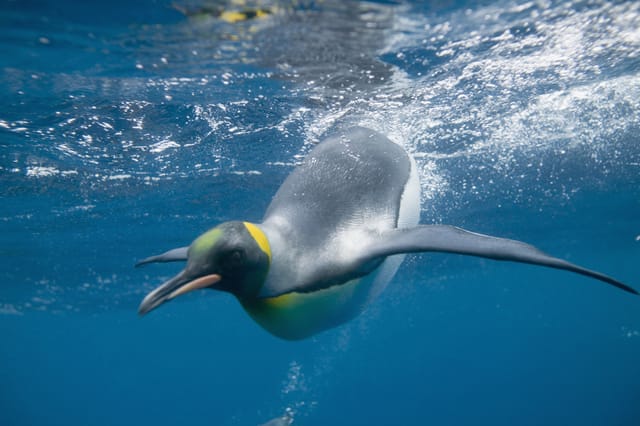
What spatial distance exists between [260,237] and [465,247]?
3.98 ft

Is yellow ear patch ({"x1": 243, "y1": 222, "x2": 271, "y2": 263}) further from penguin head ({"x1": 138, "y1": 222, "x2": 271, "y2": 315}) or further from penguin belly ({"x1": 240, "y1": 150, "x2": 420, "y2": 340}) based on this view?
penguin belly ({"x1": 240, "y1": 150, "x2": 420, "y2": 340})

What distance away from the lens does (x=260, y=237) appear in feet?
9.16

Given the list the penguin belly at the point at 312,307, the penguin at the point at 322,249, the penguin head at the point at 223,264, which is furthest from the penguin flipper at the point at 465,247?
the penguin head at the point at 223,264

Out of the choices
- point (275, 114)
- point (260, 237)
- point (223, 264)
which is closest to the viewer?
point (223, 264)

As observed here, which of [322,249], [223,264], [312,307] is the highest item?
[223,264]

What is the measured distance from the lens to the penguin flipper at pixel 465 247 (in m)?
2.42

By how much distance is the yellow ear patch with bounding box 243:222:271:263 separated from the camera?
2729mm

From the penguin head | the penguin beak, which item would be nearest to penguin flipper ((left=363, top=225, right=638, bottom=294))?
the penguin head

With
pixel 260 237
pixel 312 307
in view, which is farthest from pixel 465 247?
pixel 260 237

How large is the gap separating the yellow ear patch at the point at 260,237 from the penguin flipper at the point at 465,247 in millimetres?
649

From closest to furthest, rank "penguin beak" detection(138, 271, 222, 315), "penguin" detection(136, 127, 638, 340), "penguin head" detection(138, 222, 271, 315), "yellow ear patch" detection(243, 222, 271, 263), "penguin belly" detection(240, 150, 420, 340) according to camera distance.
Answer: "penguin beak" detection(138, 271, 222, 315)
"penguin head" detection(138, 222, 271, 315)
"penguin" detection(136, 127, 638, 340)
"yellow ear patch" detection(243, 222, 271, 263)
"penguin belly" detection(240, 150, 420, 340)

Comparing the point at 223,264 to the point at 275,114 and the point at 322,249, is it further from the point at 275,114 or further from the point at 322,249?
the point at 275,114

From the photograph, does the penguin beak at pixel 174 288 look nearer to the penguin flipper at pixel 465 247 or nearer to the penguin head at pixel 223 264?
the penguin head at pixel 223 264

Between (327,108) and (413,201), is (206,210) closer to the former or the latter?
(327,108)
